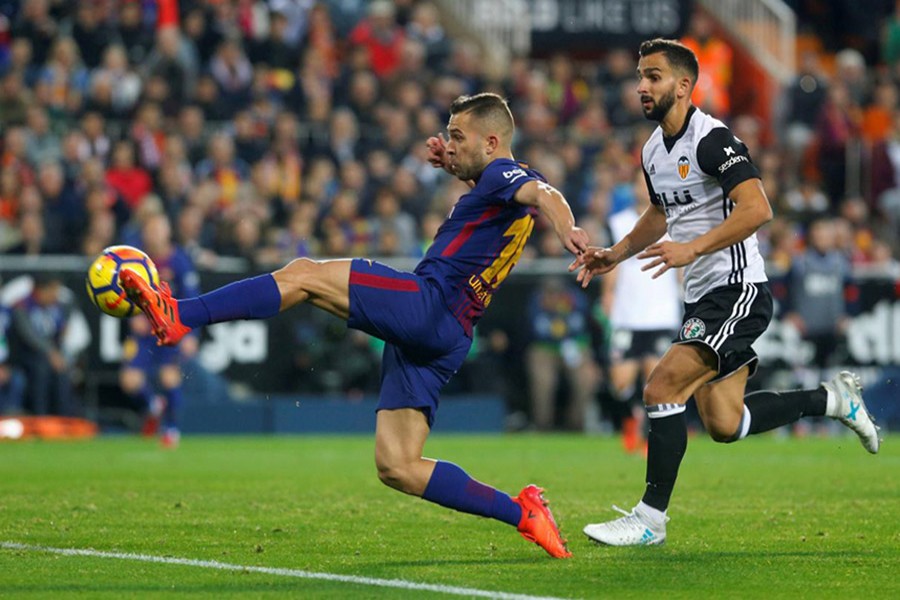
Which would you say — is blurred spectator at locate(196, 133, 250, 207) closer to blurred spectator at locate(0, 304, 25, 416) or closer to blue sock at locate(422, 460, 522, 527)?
blurred spectator at locate(0, 304, 25, 416)

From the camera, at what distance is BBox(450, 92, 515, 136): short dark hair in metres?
7.34

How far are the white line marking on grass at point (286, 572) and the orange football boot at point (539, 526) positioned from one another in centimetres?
94

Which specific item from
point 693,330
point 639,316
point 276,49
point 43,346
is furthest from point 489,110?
point 276,49

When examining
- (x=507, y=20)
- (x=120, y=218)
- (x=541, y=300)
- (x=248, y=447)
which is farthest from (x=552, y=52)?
(x=248, y=447)

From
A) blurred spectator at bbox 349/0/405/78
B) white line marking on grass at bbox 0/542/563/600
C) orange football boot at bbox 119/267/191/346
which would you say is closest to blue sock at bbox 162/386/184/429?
blurred spectator at bbox 349/0/405/78

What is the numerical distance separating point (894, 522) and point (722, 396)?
1436 mm

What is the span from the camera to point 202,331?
58.4 feet

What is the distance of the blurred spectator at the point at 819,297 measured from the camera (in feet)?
63.2

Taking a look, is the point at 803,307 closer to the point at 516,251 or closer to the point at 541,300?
the point at 541,300

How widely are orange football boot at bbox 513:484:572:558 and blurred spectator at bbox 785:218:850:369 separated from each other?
1255 cm

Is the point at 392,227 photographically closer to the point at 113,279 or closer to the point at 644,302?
the point at 644,302

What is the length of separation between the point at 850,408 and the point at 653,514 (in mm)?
1500

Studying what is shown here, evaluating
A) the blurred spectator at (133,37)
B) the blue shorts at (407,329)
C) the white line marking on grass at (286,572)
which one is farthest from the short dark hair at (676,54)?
the blurred spectator at (133,37)

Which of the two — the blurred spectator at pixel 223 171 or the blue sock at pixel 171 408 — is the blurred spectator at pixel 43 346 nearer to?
the blue sock at pixel 171 408
